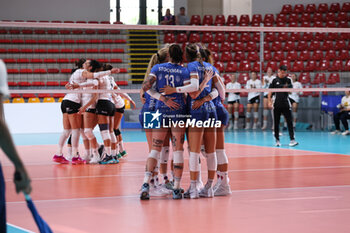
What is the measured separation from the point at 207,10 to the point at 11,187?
60.6ft

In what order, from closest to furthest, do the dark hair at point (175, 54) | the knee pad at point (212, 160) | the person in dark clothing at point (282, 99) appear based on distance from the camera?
the dark hair at point (175, 54) < the knee pad at point (212, 160) < the person in dark clothing at point (282, 99)

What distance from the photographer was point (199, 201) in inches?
199

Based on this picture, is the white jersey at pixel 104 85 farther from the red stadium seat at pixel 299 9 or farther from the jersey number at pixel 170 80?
the red stadium seat at pixel 299 9

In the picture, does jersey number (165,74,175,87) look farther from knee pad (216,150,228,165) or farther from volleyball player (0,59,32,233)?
volleyball player (0,59,32,233)

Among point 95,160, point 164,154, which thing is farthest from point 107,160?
point 164,154

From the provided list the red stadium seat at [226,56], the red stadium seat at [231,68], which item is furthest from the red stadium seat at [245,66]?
the red stadium seat at [226,56]

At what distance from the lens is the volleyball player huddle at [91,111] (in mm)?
7746

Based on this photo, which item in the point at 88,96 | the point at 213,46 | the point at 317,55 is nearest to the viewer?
the point at 88,96

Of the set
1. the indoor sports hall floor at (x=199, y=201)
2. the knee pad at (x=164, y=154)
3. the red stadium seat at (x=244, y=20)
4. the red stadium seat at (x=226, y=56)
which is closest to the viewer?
the indoor sports hall floor at (x=199, y=201)

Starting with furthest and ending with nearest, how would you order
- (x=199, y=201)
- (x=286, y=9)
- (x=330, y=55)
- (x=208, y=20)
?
(x=208, y=20) < (x=286, y=9) < (x=330, y=55) < (x=199, y=201)

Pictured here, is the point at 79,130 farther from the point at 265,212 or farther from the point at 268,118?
the point at 268,118

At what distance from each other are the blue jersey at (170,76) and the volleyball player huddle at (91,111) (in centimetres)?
255

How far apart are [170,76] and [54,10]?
1793 centimetres

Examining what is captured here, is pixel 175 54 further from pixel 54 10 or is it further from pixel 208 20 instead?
pixel 54 10
